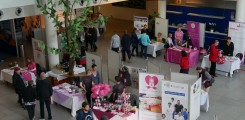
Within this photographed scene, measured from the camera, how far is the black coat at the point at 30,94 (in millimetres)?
8781

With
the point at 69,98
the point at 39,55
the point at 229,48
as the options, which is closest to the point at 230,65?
the point at 229,48

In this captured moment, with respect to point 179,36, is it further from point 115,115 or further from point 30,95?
point 30,95

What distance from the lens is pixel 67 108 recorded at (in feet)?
34.0

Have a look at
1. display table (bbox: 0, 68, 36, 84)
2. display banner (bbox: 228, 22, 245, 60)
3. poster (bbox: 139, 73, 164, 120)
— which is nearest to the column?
display banner (bbox: 228, 22, 245, 60)

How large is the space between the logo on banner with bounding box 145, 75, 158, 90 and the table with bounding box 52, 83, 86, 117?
7.53 ft

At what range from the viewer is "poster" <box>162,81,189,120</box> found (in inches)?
316

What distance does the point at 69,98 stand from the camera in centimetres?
973

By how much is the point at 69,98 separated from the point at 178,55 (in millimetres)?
5921

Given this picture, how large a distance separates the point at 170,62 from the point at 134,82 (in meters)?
4.26

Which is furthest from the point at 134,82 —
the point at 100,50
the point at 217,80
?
the point at 100,50

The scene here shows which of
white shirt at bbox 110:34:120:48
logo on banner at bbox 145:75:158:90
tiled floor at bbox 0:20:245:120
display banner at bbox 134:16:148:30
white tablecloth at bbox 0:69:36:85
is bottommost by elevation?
tiled floor at bbox 0:20:245:120

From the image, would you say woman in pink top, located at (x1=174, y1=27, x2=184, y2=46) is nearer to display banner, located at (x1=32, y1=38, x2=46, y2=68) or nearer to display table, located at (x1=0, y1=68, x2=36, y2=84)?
display banner, located at (x1=32, y1=38, x2=46, y2=68)

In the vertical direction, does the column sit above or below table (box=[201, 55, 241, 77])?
above

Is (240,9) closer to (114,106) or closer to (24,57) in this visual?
(114,106)
